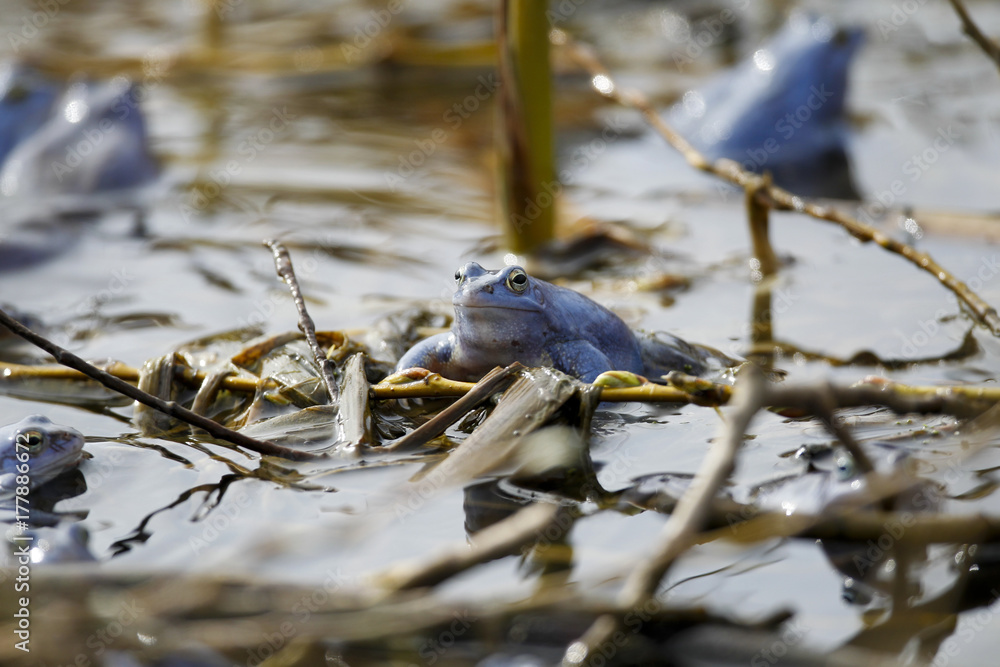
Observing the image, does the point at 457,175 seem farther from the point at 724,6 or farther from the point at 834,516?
the point at 724,6

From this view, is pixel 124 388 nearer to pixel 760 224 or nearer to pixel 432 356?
pixel 432 356

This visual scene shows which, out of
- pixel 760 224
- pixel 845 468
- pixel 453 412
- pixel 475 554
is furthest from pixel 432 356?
pixel 760 224

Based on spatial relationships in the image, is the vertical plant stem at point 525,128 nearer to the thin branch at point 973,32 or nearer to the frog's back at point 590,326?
the frog's back at point 590,326

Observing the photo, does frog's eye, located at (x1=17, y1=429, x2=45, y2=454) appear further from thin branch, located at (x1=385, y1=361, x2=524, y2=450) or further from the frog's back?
the frog's back

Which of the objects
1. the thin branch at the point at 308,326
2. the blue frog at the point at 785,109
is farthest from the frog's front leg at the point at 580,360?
the blue frog at the point at 785,109

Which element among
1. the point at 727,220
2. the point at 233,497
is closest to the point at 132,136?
the point at 727,220
